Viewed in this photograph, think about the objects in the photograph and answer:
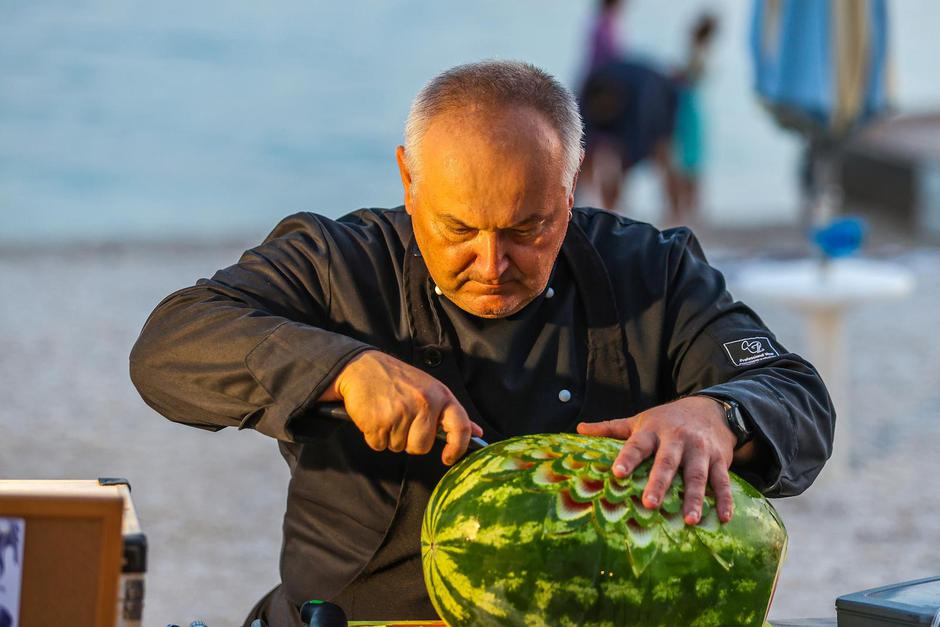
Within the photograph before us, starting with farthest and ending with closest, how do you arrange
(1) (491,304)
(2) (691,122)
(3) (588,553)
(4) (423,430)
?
(2) (691,122)
(1) (491,304)
(4) (423,430)
(3) (588,553)

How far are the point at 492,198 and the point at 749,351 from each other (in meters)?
0.62

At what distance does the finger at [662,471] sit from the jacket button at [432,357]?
659 mm

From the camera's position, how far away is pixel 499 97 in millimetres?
2303

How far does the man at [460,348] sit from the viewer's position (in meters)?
2.15

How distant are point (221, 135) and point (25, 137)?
304 centimetres

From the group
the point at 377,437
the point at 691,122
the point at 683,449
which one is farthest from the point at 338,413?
the point at 691,122

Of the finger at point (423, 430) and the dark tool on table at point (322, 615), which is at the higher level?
the finger at point (423, 430)

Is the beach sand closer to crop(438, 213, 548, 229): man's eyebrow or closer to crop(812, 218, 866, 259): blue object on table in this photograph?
crop(812, 218, 866, 259): blue object on table

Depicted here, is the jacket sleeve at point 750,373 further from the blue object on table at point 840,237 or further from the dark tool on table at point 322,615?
the blue object on table at point 840,237

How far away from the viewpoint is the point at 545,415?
261cm

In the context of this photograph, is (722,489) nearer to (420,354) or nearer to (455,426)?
(455,426)

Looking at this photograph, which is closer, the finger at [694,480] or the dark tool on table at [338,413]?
the finger at [694,480]

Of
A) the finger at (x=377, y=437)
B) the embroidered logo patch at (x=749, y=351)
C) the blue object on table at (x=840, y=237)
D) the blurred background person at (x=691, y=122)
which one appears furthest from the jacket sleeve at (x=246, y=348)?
the blurred background person at (x=691, y=122)

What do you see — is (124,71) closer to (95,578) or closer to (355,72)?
(355,72)
